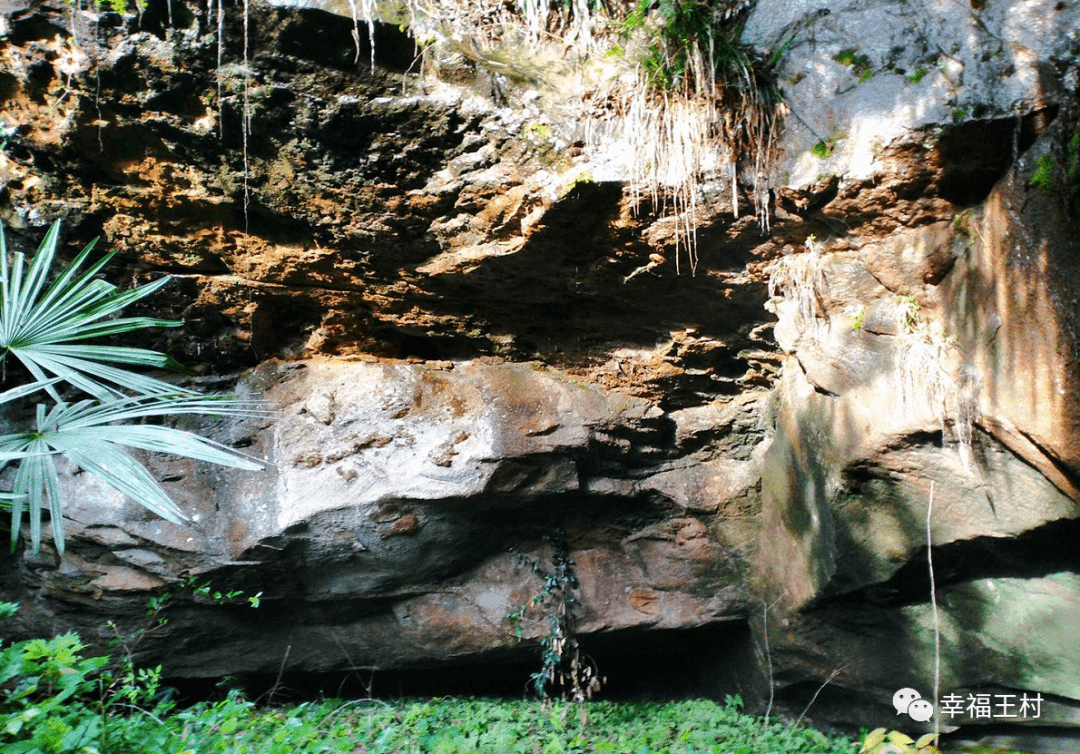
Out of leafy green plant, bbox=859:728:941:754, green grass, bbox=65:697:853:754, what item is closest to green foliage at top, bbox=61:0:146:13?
green grass, bbox=65:697:853:754

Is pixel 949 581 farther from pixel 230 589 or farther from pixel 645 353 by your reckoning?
pixel 230 589

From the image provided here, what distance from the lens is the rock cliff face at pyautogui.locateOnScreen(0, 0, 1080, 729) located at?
288 centimetres

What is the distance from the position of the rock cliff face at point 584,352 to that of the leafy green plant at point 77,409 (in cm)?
85

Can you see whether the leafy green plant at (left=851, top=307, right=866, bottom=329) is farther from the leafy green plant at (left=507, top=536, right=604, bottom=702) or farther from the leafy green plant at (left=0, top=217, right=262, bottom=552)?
the leafy green plant at (left=0, top=217, right=262, bottom=552)

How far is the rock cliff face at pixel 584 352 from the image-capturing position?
9.46 ft

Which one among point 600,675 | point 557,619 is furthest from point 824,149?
point 600,675

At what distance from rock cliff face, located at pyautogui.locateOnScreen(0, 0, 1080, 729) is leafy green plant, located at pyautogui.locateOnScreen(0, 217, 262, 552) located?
855 mm

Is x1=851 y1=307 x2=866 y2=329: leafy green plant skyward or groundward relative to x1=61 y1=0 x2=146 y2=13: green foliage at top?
groundward

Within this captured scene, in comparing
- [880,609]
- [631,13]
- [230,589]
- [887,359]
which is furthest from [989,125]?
[230,589]

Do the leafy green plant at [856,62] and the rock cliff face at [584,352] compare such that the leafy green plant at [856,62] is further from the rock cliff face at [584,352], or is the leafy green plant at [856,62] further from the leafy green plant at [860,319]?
the leafy green plant at [860,319]

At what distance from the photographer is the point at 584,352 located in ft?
13.6

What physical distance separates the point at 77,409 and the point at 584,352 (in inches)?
98.1

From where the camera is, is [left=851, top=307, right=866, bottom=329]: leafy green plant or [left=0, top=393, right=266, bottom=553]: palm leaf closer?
[left=0, top=393, right=266, bottom=553]: palm leaf

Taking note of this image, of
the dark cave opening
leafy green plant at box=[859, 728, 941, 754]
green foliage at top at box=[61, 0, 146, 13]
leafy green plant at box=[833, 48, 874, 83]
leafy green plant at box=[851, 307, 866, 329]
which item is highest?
green foliage at top at box=[61, 0, 146, 13]
